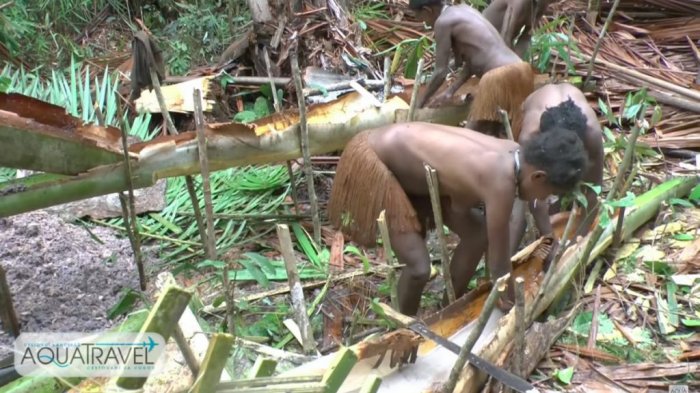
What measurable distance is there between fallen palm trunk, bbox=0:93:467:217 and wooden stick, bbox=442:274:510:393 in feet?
5.54

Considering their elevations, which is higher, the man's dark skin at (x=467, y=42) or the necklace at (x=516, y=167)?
the man's dark skin at (x=467, y=42)

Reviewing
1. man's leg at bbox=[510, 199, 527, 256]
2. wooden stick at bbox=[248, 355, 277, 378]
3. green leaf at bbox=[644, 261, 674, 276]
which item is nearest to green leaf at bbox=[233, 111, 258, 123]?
man's leg at bbox=[510, 199, 527, 256]

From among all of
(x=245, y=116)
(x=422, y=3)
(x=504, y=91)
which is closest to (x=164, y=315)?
(x=504, y=91)

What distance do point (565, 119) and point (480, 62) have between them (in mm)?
1012

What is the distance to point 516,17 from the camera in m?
4.23

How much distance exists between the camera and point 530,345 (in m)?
2.46

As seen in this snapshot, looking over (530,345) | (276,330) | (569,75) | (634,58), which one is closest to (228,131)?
(276,330)

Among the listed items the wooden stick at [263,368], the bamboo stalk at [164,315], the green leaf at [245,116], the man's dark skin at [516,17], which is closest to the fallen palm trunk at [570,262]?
the wooden stick at [263,368]

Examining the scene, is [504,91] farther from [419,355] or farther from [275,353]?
[275,353]

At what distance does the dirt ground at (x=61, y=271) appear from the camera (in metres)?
2.97

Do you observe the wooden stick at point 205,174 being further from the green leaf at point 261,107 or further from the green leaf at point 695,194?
the green leaf at point 695,194

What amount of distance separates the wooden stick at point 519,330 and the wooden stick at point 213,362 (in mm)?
965

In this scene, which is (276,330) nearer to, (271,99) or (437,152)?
(437,152)

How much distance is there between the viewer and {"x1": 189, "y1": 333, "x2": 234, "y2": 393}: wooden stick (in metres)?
1.26
